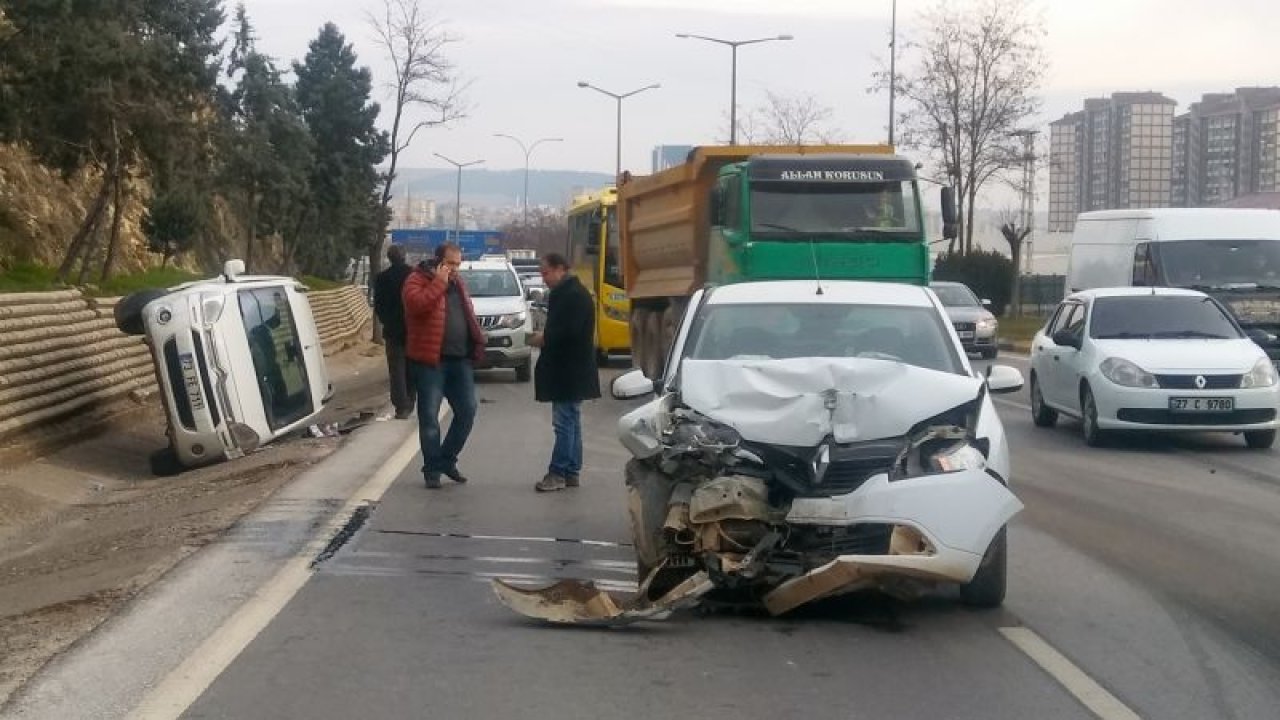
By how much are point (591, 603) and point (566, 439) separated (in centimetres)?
506

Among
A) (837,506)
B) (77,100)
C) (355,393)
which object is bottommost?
(355,393)

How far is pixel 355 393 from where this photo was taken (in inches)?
1037

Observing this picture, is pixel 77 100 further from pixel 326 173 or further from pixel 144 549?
pixel 326 173

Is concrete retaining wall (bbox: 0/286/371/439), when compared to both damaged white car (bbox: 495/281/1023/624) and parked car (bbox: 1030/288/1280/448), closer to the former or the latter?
damaged white car (bbox: 495/281/1023/624)

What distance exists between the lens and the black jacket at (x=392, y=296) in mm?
19109

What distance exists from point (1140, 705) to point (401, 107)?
38553 mm

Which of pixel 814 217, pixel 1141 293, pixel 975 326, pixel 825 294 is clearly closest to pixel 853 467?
pixel 825 294

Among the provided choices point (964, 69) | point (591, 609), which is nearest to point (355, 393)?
point (591, 609)

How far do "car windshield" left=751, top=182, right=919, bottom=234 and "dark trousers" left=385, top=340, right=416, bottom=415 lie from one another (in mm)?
4347

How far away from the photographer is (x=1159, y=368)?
1659cm

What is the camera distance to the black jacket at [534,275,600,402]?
13.0m

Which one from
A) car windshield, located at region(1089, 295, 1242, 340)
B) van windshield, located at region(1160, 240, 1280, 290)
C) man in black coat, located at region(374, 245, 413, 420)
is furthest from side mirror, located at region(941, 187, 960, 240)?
man in black coat, located at region(374, 245, 413, 420)

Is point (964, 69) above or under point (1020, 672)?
above

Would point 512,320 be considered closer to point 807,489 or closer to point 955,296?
point 955,296
